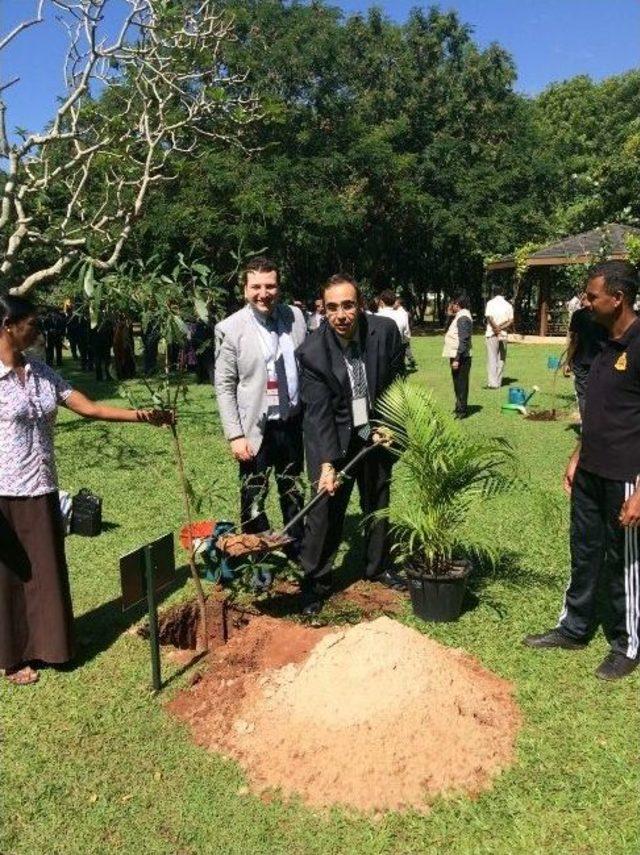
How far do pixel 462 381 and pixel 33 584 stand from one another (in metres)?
8.26

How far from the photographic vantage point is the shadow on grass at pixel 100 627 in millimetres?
4094

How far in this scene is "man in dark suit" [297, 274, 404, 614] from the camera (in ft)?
14.0

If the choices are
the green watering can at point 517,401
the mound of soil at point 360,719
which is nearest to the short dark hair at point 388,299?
the green watering can at point 517,401

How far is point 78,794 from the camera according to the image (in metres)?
2.97

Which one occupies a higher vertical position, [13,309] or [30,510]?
[13,309]

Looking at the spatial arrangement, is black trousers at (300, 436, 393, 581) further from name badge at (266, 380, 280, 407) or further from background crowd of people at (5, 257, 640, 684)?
name badge at (266, 380, 280, 407)

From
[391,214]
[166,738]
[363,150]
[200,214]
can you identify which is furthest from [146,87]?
[391,214]

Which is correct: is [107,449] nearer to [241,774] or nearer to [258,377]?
[258,377]

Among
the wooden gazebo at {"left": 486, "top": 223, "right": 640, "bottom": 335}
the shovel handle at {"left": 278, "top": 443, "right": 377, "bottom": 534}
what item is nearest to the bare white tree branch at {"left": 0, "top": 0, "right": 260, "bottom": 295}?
the shovel handle at {"left": 278, "top": 443, "right": 377, "bottom": 534}

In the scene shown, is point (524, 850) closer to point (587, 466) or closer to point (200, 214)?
point (587, 466)

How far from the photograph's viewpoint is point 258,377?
445 cm

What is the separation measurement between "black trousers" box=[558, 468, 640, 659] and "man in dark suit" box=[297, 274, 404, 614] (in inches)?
49.6

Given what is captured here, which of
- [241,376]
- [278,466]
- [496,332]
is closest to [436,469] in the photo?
[278,466]

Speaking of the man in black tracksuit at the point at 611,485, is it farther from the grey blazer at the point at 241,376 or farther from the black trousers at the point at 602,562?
the grey blazer at the point at 241,376
